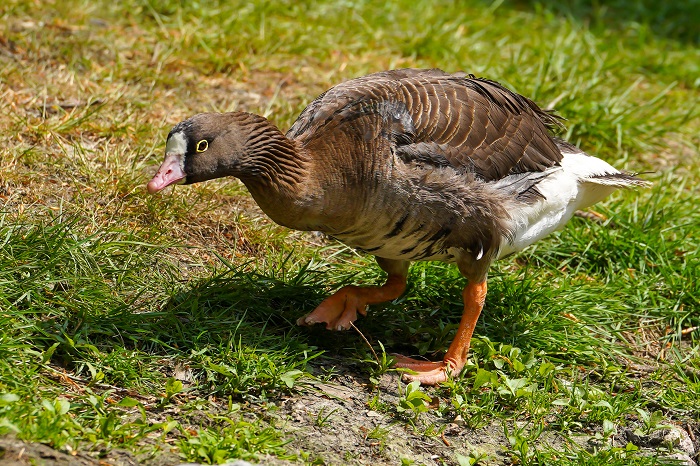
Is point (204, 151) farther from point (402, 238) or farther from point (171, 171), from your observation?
point (402, 238)

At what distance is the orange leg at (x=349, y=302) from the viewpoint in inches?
211

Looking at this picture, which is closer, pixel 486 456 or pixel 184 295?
pixel 486 456

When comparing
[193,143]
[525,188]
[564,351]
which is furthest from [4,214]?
[564,351]

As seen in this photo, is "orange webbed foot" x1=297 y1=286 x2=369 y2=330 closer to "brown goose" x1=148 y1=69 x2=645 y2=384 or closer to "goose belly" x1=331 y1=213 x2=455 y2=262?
"brown goose" x1=148 y1=69 x2=645 y2=384

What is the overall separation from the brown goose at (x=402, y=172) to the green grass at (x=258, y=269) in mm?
465

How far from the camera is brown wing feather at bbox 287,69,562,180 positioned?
5.12 meters

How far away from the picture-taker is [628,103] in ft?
28.0

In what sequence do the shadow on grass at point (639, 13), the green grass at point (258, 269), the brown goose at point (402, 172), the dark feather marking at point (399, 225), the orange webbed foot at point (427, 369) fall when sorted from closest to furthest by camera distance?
the green grass at point (258, 269) < the brown goose at point (402, 172) < the dark feather marking at point (399, 225) < the orange webbed foot at point (427, 369) < the shadow on grass at point (639, 13)

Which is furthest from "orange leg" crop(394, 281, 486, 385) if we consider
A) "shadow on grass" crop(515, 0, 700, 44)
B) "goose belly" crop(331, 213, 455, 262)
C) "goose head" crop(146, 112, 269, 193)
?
"shadow on grass" crop(515, 0, 700, 44)

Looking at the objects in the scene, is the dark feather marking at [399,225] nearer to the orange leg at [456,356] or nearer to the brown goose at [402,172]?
the brown goose at [402,172]

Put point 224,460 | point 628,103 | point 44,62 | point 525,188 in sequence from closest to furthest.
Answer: point 224,460
point 525,188
point 44,62
point 628,103

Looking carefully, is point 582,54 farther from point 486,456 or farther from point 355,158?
point 486,456

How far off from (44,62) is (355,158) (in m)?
3.91

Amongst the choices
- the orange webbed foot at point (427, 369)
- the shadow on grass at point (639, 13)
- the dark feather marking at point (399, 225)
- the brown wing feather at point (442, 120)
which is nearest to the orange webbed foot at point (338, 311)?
the orange webbed foot at point (427, 369)
